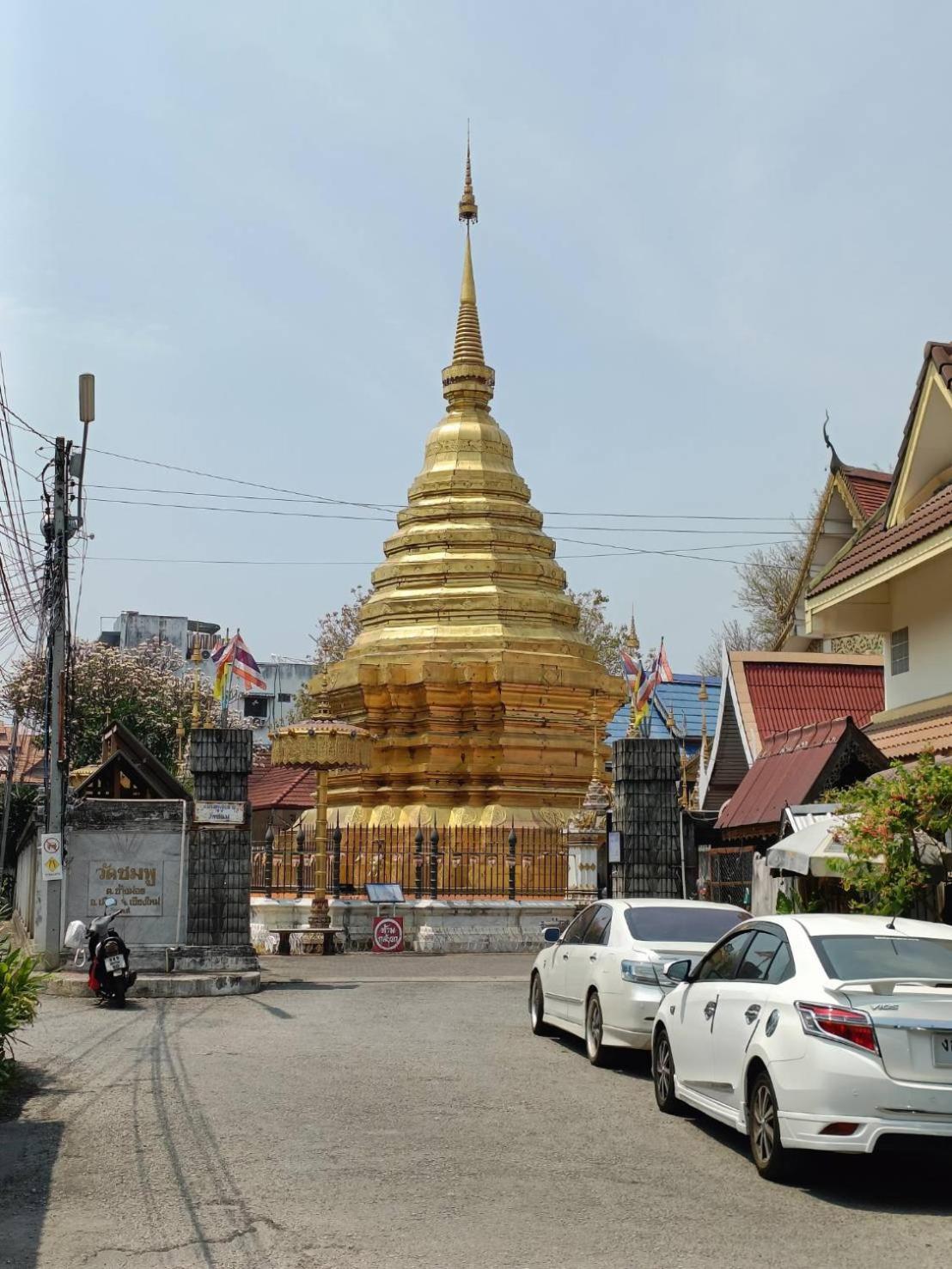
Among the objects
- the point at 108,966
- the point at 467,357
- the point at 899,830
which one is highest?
the point at 467,357

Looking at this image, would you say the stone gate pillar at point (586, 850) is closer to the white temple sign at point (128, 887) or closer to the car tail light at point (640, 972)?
the white temple sign at point (128, 887)

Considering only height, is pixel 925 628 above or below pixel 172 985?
above

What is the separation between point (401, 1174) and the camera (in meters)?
7.85

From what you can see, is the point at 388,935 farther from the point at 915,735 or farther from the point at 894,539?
the point at 894,539

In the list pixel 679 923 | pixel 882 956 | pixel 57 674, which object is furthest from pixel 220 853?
pixel 882 956

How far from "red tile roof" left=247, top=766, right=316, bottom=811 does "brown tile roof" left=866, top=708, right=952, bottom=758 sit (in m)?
23.3

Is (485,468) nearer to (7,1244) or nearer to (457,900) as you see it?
(457,900)

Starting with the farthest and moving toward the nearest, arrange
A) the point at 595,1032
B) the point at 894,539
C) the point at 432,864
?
1. the point at 432,864
2. the point at 894,539
3. the point at 595,1032

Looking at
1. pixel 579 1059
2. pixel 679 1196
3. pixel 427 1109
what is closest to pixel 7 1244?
pixel 679 1196

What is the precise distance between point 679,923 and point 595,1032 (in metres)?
1.08

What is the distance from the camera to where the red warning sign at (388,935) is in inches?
977

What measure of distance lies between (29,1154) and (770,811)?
40.3 ft

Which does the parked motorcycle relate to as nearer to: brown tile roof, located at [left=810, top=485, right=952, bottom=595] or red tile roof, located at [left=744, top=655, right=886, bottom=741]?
brown tile roof, located at [left=810, top=485, right=952, bottom=595]

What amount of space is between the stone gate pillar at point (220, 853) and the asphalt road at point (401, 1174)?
6140mm
